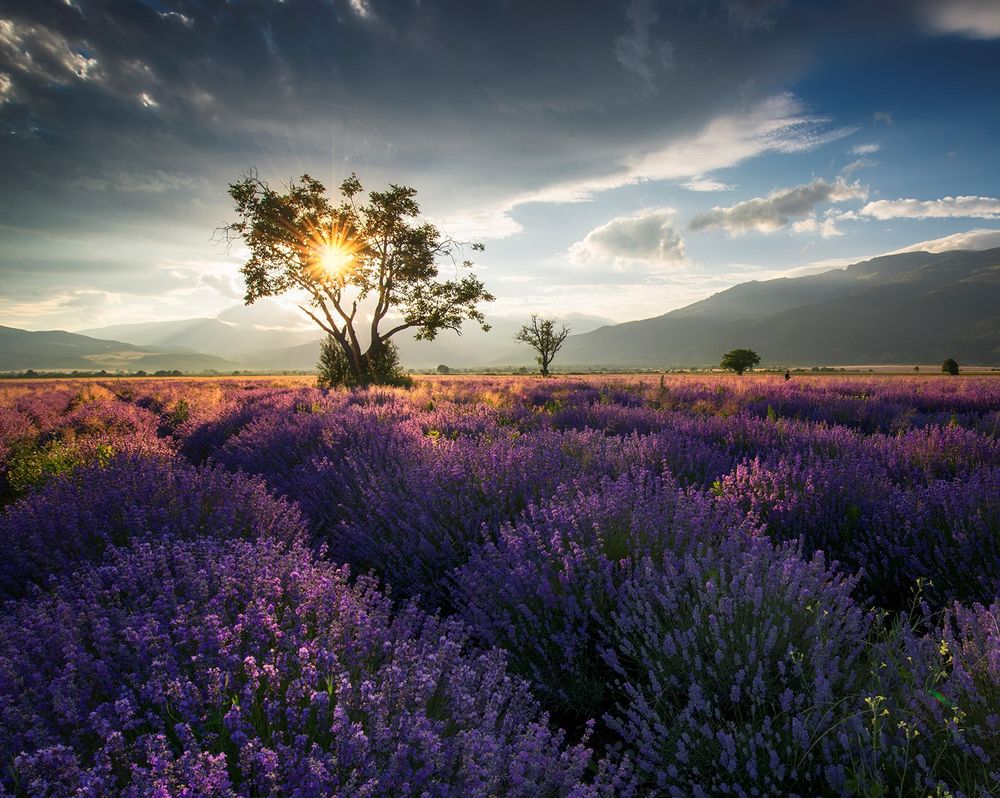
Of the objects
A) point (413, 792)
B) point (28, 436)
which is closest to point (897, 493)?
point (413, 792)

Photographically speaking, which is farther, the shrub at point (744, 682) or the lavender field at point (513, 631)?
the shrub at point (744, 682)

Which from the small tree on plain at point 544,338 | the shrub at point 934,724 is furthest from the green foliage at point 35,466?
the small tree on plain at point 544,338

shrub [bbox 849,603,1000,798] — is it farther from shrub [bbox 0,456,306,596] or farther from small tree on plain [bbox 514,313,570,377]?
small tree on plain [bbox 514,313,570,377]

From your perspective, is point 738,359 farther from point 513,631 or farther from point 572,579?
point 513,631

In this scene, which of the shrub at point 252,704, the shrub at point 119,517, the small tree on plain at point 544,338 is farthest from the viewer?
the small tree on plain at point 544,338

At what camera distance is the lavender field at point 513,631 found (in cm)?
136

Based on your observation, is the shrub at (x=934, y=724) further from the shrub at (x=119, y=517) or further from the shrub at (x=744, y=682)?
the shrub at (x=119, y=517)

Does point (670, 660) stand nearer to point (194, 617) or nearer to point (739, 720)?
point (739, 720)

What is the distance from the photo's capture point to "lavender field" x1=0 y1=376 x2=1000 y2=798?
1361 millimetres

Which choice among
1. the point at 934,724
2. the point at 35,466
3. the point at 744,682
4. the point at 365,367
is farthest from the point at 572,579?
the point at 365,367

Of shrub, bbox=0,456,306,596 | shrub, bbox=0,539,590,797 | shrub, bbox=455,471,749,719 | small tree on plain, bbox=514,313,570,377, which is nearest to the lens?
shrub, bbox=0,539,590,797

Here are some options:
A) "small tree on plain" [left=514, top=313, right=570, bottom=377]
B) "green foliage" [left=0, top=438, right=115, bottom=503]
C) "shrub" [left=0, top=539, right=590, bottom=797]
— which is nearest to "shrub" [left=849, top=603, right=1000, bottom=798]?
"shrub" [left=0, top=539, right=590, bottom=797]

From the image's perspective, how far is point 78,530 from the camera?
300cm

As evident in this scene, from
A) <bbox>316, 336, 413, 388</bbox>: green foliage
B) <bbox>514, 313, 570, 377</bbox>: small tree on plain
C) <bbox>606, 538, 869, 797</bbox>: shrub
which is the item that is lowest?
<bbox>606, 538, 869, 797</bbox>: shrub
